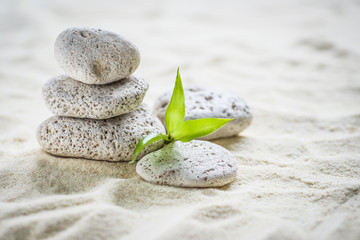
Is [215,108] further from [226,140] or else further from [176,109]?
[176,109]

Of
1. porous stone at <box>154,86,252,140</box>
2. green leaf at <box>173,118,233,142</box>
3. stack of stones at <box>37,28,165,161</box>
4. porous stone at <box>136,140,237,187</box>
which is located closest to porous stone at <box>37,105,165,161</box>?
stack of stones at <box>37,28,165,161</box>

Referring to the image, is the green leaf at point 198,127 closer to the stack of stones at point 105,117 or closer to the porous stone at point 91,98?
the stack of stones at point 105,117

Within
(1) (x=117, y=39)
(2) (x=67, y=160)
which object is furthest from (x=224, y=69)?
(2) (x=67, y=160)

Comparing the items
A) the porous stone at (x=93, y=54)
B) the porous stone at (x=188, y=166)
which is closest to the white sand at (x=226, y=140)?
the porous stone at (x=188, y=166)

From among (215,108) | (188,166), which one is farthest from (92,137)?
(215,108)

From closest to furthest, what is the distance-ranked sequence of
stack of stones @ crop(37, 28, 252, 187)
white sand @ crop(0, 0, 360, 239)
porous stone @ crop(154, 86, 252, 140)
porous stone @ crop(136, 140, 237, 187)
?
white sand @ crop(0, 0, 360, 239)
porous stone @ crop(136, 140, 237, 187)
stack of stones @ crop(37, 28, 252, 187)
porous stone @ crop(154, 86, 252, 140)

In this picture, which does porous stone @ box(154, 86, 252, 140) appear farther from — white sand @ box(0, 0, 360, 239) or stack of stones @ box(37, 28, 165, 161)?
stack of stones @ box(37, 28, 165, 161)
